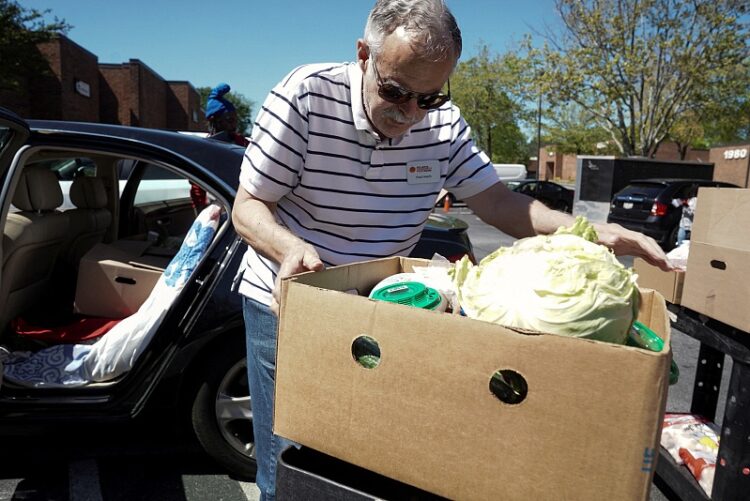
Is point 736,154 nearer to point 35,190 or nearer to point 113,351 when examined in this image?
point 35,190

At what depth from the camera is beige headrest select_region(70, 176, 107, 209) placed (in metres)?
3.92

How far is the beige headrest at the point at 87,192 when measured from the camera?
3.92 meters

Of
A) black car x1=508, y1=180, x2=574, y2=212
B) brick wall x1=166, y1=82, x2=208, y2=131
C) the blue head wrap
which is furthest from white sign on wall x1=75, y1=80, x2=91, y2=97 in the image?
the blue head wrap

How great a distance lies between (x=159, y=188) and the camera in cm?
591

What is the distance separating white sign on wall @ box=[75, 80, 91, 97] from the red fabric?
23968 mm

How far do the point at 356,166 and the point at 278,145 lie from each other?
224 mm

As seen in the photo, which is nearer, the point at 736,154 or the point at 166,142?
the point at 166,142

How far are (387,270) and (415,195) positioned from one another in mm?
301

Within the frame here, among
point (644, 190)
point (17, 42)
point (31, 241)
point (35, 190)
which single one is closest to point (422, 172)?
point (31, 241)

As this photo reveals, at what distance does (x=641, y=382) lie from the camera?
2.73 ft

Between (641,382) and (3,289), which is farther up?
(641,382)

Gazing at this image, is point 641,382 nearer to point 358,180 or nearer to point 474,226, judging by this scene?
point 358,180

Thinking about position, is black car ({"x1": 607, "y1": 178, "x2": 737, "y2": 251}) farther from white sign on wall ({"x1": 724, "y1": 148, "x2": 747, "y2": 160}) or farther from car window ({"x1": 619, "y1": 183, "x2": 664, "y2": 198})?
white sign on wall ({"x1": 724, "y1": 148, "x2": 747, "y2": 160})

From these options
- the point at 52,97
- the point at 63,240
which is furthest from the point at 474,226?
the point at 52,97
